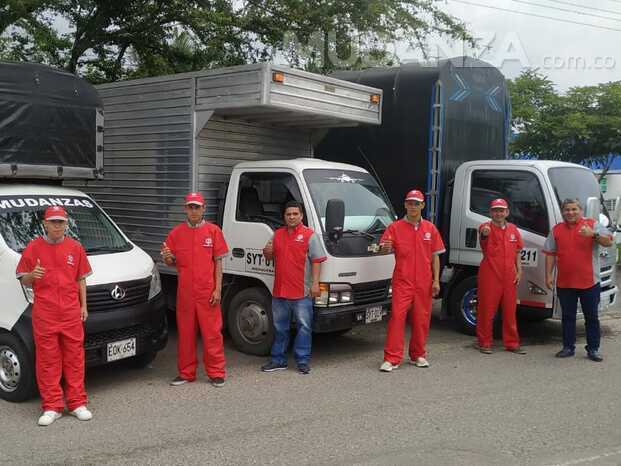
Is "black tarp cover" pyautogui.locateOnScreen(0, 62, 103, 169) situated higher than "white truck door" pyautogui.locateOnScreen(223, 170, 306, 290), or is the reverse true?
"black tarp cover" pyautogui.locateOnScreen(0, 62, 103, 169)

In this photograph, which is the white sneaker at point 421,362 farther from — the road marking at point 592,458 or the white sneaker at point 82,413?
the white sneaker at point 82,413

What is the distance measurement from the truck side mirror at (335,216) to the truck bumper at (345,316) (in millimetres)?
736

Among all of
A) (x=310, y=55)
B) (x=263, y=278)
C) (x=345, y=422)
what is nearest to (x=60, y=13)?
(x=310, y=55)

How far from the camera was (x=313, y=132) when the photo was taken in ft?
28.2

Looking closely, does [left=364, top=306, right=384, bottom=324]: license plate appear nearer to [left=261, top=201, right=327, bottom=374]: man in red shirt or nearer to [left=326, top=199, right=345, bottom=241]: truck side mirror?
[left=261, top=201, right=327, bottom=374]: man in red shirt

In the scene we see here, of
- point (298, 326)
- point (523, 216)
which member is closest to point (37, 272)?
point (298, 326)

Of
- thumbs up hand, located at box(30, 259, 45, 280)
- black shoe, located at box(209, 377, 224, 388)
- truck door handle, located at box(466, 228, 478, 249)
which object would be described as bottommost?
black shoe, located at box(209, 377, 224, 388)

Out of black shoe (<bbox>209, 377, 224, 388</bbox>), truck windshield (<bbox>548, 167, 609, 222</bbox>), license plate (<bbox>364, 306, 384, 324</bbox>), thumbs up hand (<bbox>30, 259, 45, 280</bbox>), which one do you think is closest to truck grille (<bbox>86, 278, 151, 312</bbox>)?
thumbs up hand (<bbox>30, 259, 45, 280</bbox>)

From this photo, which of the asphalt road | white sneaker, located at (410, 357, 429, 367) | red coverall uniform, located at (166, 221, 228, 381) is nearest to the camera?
the asphalt road

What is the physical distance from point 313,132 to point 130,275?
373 centimetres

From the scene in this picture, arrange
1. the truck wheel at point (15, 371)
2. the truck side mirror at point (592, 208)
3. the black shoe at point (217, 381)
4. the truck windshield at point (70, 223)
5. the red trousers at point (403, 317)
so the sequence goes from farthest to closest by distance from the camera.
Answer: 1. the truck side mirror at point (592, 208)
2. the red trousers at point (403, 317)
3. the black shoe at point (217, 381)
4. the truck windshield at point (70, 223)
5. the truck wheel at point (15, 371)

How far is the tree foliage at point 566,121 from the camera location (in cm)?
1906

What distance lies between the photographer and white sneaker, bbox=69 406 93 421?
492 cm

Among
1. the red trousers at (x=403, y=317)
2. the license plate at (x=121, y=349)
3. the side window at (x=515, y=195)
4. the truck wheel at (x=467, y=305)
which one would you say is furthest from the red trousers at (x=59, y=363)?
the side window at (x=515, y=195)
